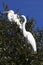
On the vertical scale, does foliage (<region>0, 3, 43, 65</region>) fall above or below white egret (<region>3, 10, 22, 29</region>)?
below

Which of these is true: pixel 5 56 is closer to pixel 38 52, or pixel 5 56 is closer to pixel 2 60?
pixel 2 60

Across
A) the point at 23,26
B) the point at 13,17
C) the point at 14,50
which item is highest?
the point at 13,17

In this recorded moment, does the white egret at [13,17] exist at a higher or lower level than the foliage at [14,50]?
higher

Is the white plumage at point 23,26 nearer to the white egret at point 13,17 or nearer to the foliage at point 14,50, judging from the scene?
the white egret at point 13,17

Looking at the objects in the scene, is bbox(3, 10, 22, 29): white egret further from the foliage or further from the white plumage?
the foliage

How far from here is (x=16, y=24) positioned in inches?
453

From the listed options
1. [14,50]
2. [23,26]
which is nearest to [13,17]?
[23,26]

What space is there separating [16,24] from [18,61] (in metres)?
1.66

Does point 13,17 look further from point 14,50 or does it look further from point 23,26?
point 14,50

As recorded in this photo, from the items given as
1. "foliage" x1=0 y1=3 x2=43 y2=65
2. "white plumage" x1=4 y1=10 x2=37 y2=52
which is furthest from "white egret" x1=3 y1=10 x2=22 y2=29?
"foliage" x1=0 y1=3 x2=43 y2=65

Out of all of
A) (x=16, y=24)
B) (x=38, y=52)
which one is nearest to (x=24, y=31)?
(x=16, y=24)

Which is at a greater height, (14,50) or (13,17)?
(13,17)

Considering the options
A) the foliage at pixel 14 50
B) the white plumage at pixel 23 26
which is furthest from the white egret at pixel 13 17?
the foliage at pixel 14 50

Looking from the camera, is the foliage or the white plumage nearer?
the foliage
